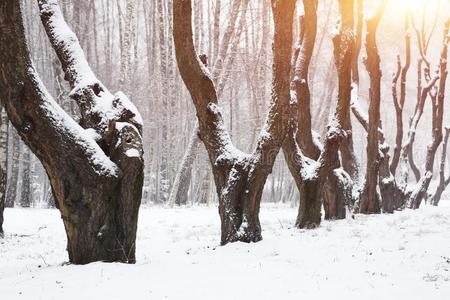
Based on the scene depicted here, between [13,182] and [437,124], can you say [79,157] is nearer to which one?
[13,182]

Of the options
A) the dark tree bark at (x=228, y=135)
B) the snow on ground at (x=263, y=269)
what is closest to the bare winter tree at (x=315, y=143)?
the snow on ground at (x=263, y=269)

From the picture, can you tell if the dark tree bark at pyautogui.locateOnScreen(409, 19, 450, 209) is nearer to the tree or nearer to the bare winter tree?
the bare winter tree

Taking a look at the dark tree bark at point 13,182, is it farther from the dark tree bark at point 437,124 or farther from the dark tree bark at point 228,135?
the dark tree bark at point 437,124

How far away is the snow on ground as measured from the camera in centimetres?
416

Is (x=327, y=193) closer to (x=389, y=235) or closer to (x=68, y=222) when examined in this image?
(x=389, y=235)

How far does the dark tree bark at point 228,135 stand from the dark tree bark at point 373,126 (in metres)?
5.11

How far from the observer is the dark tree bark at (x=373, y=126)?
37.8 feet

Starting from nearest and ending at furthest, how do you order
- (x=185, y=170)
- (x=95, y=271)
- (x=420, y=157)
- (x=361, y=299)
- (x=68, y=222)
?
(x=361, y=299)
(x=95, y=271)
(x=68, y=222)
(x=185, y=170)
(x=420, y=157)

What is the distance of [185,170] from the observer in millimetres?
18031

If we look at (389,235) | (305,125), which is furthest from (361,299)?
(305,125)

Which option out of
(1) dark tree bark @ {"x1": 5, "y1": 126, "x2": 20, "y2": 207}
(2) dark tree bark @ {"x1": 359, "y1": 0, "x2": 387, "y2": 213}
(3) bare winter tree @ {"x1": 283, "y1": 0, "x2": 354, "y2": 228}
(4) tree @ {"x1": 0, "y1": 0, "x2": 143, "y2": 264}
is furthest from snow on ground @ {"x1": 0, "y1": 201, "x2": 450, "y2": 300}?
(1) dark tree bark @ {"x1": 5, "y1": 126, "x2": 20, "y2": 207}

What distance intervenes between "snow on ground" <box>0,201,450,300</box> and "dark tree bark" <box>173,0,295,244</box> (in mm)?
490

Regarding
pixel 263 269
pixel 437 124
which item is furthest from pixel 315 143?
pixel 437 124

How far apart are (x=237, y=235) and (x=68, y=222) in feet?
8.09
